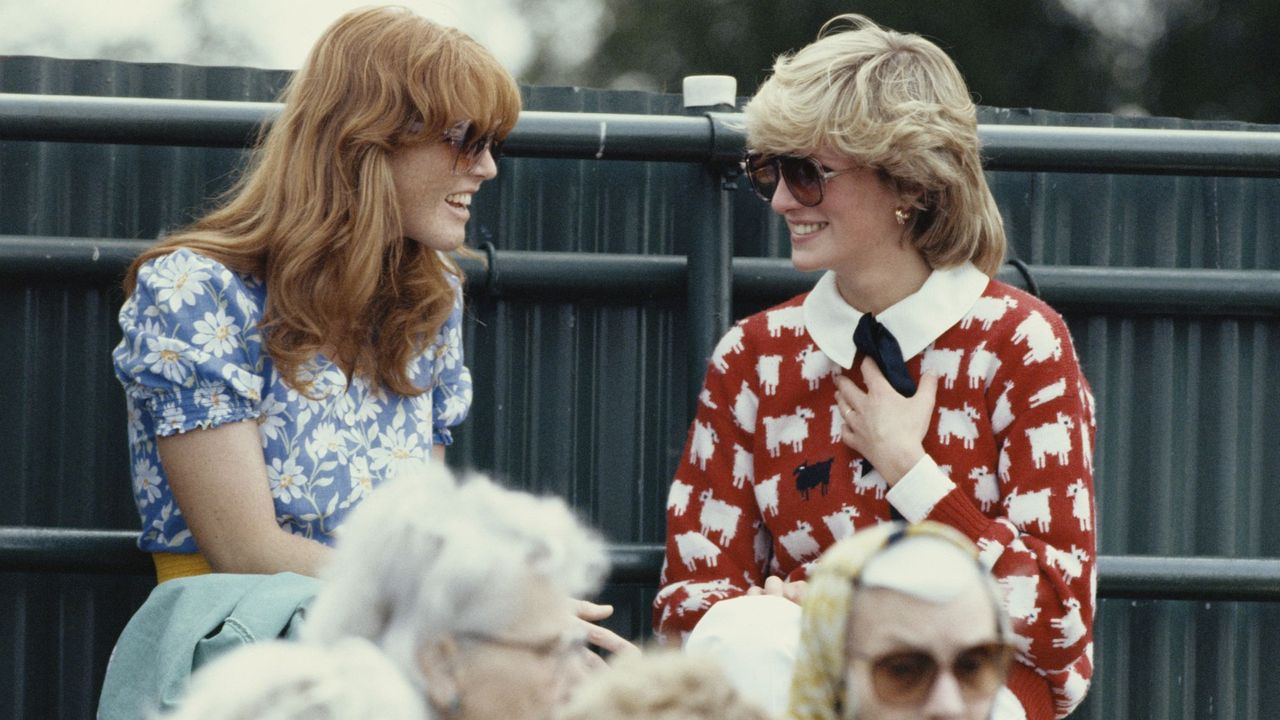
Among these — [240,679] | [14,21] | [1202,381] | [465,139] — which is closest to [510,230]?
[465,139]

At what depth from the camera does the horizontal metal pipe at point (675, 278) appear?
3.54 metres

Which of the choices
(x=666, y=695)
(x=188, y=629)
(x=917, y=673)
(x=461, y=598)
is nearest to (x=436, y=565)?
(x=461, y=598)

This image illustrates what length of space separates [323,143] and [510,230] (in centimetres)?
57

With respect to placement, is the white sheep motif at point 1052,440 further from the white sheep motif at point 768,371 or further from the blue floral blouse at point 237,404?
the blue floral blouse at point 237,404

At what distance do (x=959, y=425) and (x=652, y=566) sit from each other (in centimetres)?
77

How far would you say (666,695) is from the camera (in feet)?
6.05

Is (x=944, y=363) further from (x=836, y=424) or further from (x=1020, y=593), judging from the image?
(x=1020, y=593)

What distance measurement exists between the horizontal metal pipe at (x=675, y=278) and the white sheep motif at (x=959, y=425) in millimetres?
585

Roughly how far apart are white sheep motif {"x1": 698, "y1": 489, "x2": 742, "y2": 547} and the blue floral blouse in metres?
0.57

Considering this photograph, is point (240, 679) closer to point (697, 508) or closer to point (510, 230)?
point (697, 508)

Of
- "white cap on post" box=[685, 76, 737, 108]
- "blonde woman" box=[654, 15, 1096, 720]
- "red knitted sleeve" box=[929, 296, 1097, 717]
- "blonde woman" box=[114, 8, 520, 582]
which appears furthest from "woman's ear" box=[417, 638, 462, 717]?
"white cap on post" box=[685, 76, 737, 108]

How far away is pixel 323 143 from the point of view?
10.9ft

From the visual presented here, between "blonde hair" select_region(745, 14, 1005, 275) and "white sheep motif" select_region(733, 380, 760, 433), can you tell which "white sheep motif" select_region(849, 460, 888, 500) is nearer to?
"white sheep motif" select_region(733, 380, 760, 433)

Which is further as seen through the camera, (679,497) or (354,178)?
(679,497)
